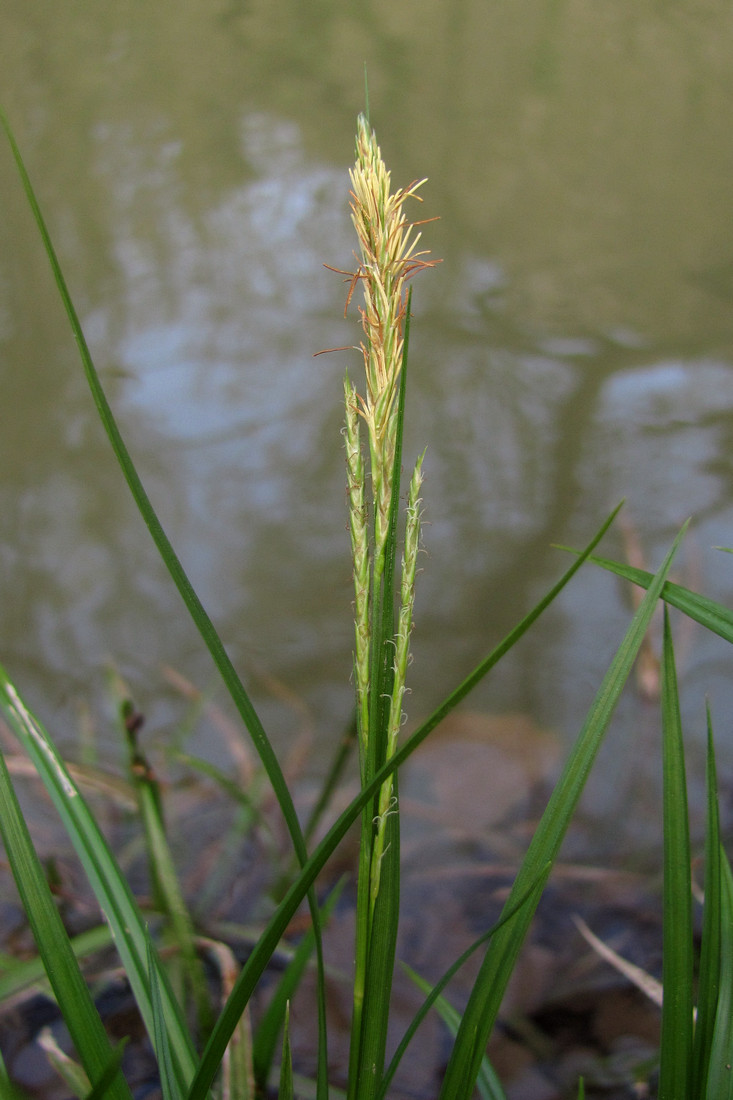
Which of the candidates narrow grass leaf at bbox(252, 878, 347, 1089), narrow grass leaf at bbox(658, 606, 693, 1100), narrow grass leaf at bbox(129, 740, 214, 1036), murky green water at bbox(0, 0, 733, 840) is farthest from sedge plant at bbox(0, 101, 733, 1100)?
murky green water at bbox(0, 0, 733, 840)

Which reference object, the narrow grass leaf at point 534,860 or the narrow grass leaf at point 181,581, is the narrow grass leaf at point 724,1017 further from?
the narrow grass leaf at point 181,581

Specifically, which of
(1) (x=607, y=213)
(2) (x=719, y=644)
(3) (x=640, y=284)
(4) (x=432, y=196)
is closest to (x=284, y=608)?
(2) (x=719, y=644)

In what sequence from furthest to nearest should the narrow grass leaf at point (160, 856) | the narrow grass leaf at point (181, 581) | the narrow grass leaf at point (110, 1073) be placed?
the narrow grass leaf at point (160, 856) → the narrow grass leaf at point (181, 581) → the narrow grass leaf at point (110, 1073)

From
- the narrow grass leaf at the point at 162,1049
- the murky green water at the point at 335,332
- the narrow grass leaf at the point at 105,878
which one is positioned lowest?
the narrow grass leaf at the point at 162,1049

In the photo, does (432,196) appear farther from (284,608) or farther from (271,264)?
(284,608)

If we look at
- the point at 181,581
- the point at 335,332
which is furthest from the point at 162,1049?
the point at 335,332

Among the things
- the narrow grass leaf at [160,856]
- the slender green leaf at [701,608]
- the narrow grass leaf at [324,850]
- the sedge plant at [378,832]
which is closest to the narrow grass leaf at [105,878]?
the sedge plant at [378,832]

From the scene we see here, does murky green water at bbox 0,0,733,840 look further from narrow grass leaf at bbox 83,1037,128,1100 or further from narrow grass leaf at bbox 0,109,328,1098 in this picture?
narrow grass leaf at bbox 83,1037,128,1100
